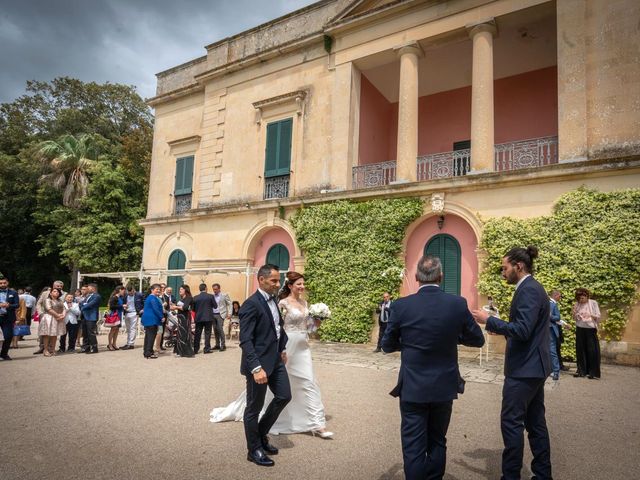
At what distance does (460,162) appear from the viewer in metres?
14.4

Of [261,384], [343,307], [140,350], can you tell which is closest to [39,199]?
[140,350]

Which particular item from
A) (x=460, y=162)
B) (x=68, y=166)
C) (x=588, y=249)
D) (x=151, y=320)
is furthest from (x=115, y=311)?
(x=68, y=166)

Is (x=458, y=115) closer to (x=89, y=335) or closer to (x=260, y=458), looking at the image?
(x=89, y=335)

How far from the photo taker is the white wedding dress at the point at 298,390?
4953 mm

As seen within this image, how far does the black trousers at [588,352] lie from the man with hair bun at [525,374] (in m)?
5.86

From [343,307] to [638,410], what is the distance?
330 inches

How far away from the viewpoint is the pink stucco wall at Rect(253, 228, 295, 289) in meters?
15.9

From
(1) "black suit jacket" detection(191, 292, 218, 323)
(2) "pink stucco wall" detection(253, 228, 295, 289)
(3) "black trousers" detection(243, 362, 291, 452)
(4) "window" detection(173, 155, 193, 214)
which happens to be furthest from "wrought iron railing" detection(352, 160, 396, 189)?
(3) "black trousers" detection(243, 362, 291, 452)

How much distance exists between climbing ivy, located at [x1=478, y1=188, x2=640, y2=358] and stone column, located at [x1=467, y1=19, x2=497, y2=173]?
1.99 m

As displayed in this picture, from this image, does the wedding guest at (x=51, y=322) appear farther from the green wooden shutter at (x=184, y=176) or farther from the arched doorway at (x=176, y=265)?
the green wooden shutter at (x=184, y=176)

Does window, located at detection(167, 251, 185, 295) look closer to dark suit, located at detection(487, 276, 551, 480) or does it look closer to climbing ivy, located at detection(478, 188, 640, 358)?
climbing ivy, located at detection(478, 188, 640, 358)

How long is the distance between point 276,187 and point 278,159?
3.25 ft

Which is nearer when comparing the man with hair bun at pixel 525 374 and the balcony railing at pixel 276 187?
the man with hair bun at pixel 525 374

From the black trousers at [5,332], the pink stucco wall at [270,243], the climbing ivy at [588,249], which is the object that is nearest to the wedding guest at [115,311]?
the black trousers at [5,332]
